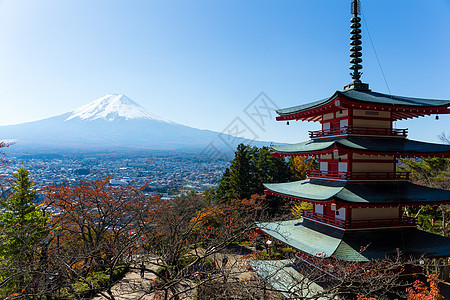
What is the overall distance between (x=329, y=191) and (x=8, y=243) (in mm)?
14625

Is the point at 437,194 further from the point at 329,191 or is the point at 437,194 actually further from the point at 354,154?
the point at 329,191

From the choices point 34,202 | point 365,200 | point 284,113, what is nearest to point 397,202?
point 365,200

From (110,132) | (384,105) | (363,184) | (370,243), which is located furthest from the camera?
(110,132)

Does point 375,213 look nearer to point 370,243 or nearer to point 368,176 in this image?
point 368,176

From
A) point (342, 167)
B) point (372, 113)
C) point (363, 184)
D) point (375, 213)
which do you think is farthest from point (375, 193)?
point (372, 113)

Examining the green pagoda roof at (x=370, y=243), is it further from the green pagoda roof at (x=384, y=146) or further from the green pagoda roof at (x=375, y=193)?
the green pagoda roof at (x=384, y=146)

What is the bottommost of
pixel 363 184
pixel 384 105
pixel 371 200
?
pixel 371 200

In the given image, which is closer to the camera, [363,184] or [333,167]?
[363,184]

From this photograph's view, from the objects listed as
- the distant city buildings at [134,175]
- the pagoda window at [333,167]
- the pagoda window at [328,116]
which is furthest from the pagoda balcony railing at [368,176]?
the distant city buildings at [134,175]

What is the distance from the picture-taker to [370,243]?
8.12m

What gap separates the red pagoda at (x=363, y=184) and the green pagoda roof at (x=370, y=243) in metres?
0.03

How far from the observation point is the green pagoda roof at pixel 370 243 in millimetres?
8183

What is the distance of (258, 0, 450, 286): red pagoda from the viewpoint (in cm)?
858

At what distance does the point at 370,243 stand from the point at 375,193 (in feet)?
6.17
